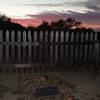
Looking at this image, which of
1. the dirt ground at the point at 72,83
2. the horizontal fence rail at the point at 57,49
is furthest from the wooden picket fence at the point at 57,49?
the dirt ground at the point at 72,83

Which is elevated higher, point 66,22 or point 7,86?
point 66,22

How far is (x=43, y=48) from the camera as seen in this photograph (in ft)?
25.4

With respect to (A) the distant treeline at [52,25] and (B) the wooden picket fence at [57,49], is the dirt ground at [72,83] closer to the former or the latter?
(B) the wooden picket fence at [57,49]

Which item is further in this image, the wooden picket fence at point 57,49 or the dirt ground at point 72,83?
the wooden picket fence at point 57,49

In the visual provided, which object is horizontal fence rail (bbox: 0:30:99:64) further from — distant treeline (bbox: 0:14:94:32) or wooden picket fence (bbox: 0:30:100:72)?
distant treeline (bbox: 0:14:94:32)

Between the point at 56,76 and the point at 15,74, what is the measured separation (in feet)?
5.46

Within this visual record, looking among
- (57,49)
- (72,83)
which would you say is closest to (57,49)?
(57,49)

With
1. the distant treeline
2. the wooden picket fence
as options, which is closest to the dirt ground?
the wooden picket fence

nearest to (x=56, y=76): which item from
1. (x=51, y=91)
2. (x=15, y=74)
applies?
(x=51, y=91)

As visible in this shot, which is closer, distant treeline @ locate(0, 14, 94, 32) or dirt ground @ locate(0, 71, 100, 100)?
dirt ground @ locate(0, 71, 100, 100)

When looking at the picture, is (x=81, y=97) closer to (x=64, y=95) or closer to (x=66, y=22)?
(x=64, y=95)

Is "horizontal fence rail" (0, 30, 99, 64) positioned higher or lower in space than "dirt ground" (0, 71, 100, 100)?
higher

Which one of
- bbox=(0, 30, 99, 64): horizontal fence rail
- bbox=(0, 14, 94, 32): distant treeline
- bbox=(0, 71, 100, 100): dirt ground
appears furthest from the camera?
bbox=(0, 14, 94, 32): distant treeline

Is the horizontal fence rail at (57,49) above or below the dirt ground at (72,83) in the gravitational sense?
above
